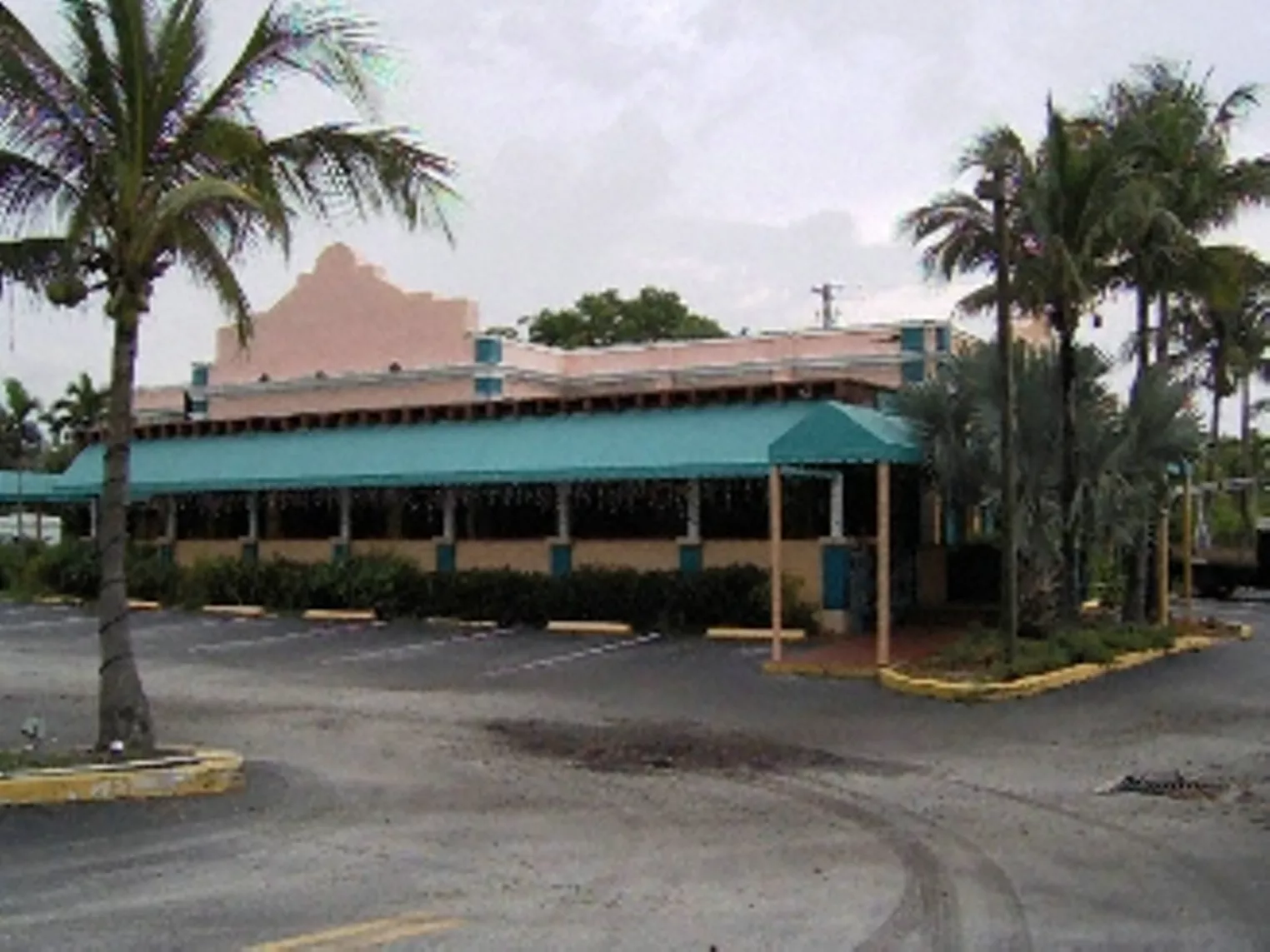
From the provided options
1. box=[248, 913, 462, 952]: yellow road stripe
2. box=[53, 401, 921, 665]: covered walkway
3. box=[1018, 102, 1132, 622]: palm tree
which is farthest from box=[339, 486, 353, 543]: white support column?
box=[248, 913, 462, 952]: yellow road stripe

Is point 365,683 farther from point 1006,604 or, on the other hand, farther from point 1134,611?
point 1134,611

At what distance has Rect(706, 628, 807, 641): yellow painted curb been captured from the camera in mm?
22766

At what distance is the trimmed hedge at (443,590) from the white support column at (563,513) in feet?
3.61

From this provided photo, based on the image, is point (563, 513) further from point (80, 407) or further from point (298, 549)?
point (80, 407)

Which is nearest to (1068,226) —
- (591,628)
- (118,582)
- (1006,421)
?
(1006,421)

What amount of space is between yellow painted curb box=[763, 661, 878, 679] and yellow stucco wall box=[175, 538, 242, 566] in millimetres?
15321

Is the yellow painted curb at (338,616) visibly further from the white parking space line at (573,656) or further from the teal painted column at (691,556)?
the white parking space line at (573,656)

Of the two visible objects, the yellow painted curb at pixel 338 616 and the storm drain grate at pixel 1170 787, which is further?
the yellow painted curb at pixel 338 616

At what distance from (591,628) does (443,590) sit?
3461 mm

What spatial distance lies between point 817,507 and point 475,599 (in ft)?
20.6

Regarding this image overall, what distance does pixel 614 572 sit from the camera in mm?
25281

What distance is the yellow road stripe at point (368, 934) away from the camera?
279 inches

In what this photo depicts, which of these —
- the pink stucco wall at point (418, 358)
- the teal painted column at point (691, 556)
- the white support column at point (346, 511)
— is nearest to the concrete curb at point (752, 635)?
the teal painted column at point (691, 556)

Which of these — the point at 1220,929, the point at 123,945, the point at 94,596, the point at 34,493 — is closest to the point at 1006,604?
the point at 1220,929
